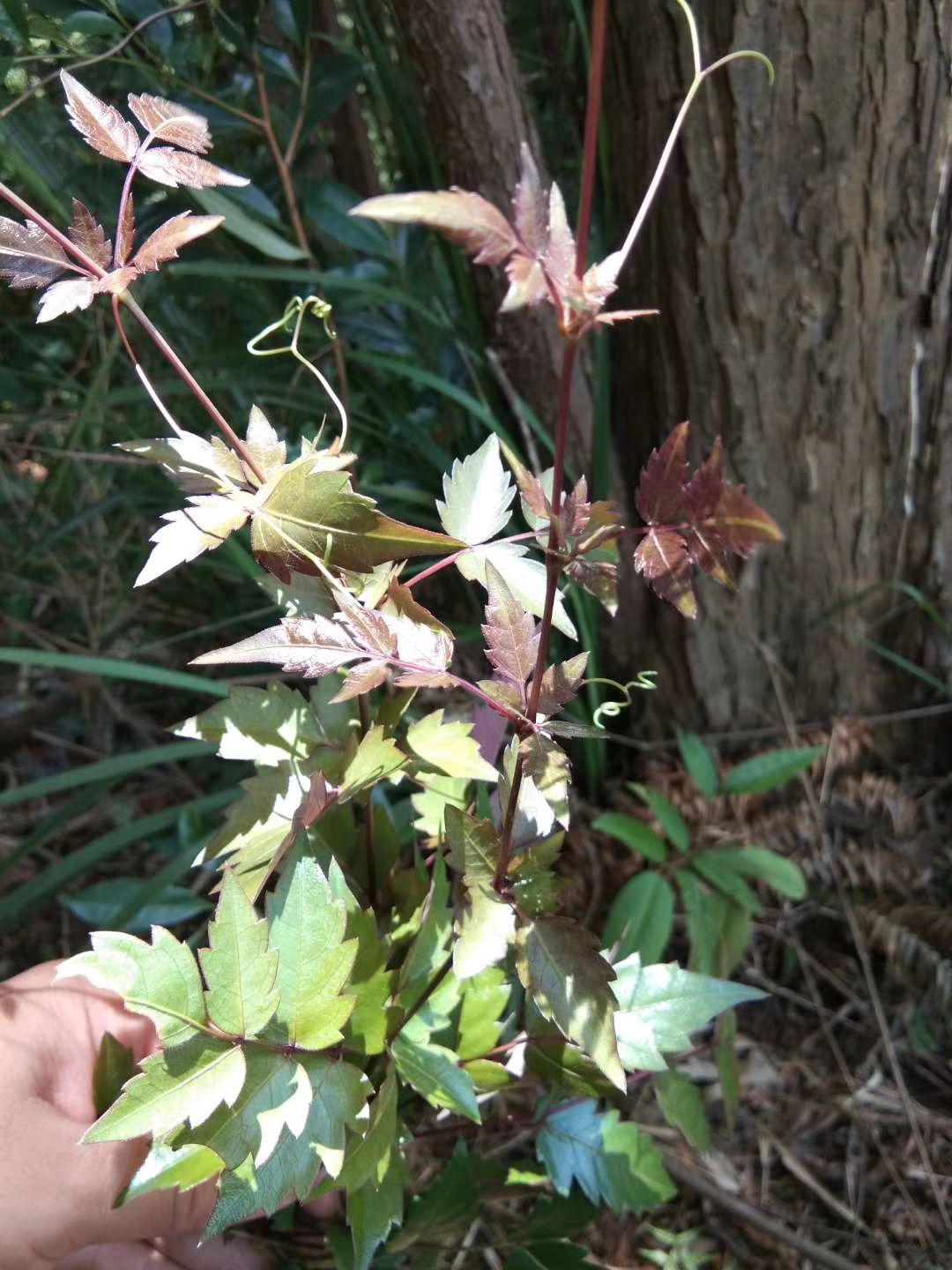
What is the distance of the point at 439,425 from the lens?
119 centimetres

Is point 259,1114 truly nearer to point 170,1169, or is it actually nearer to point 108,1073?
point 170,1169

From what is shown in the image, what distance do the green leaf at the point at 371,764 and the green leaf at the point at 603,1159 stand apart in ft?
1.32

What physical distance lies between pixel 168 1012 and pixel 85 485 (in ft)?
3.67

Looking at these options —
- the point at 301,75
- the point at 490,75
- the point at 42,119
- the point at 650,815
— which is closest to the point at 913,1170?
the point at 650,815

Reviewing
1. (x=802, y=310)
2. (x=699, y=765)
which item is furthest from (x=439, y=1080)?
(x=802, y=310)

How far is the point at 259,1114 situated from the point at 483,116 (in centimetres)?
89

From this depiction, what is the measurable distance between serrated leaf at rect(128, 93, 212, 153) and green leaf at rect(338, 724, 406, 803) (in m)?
0.32

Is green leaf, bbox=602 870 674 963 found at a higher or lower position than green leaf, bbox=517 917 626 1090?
lower

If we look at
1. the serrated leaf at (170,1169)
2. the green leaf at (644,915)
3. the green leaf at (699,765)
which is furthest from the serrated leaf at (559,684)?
the green leaf at (699,765)

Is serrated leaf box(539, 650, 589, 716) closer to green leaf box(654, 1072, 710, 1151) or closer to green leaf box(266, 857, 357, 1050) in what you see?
green leaf box(266, 857, 357, 1050)

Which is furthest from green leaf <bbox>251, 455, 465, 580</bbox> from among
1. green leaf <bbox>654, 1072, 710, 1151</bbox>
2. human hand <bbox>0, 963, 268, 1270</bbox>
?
green leaf <bbox>654, 1072, 710, 1151</bbox>

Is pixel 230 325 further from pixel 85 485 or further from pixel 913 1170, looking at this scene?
pixel 913 1170

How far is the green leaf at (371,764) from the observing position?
47cm

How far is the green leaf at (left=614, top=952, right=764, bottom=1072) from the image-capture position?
58 cm
